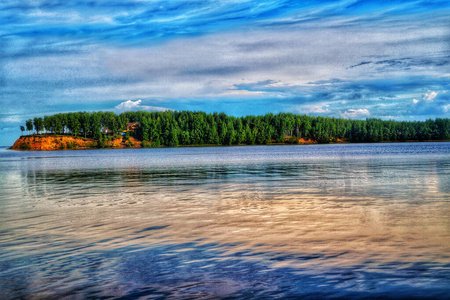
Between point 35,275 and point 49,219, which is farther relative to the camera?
point 49,219

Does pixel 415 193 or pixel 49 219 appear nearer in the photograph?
pixel 49 219

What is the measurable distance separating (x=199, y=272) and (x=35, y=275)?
156 inches

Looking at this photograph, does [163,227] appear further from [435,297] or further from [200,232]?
[435,297]

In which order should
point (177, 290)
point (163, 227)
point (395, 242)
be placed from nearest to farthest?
point (177, 290) < point (395, 242) < point (163, 227)

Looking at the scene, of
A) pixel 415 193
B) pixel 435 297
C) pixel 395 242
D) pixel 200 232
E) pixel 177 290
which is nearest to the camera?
pixel 435 297

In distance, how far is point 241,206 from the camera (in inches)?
736

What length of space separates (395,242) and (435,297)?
14.0 feet

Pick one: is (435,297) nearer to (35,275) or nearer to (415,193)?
(35,275)

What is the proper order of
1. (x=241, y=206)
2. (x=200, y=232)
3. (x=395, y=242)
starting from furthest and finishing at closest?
(x=241, y=206)
(x=200, y=232)
(x=395, y=242)

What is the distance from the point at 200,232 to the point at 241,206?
5440 millimetres

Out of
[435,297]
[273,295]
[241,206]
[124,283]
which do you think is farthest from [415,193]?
[124,283]

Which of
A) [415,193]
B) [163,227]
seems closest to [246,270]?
[163,227]

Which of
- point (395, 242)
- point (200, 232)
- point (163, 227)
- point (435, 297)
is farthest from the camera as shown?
point (163, 227)

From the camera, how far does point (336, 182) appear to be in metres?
28.1
